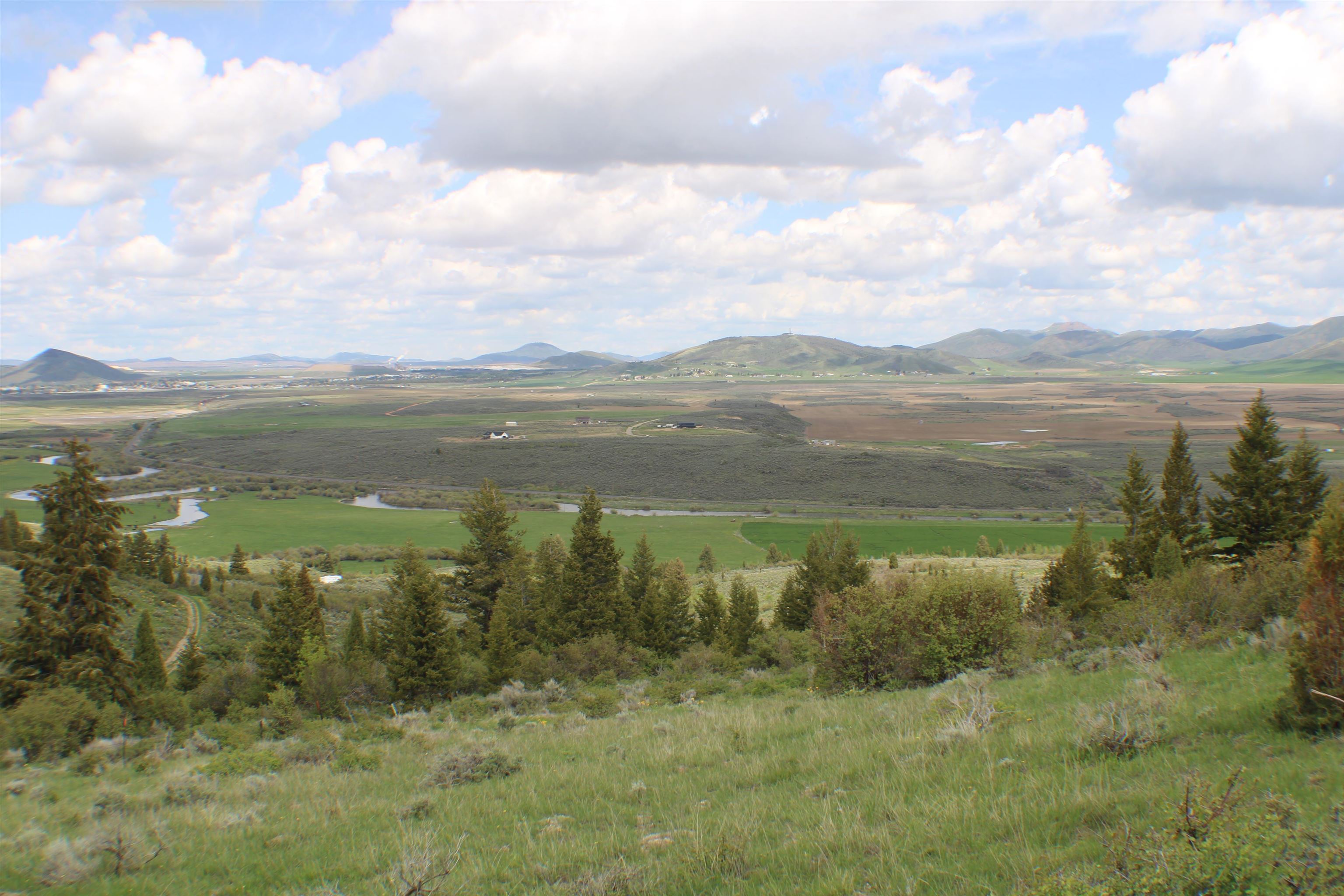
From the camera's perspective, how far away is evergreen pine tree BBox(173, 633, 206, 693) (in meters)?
28.0

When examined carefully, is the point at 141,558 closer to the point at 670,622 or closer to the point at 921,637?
the point at 670,622

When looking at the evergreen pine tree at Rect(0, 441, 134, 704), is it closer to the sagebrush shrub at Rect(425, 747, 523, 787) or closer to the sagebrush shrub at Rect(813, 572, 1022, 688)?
the sagebrush shrub at Rect(425, 747, 523, 787)

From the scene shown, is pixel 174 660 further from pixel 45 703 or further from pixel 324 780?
pixel 324 780

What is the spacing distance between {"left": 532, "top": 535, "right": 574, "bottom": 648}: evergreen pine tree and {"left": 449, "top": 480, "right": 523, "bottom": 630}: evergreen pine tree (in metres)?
1.79

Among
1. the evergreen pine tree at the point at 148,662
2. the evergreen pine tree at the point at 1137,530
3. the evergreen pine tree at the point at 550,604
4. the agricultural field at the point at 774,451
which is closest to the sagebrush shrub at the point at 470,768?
the evergreen pine tree at the point at 550,604

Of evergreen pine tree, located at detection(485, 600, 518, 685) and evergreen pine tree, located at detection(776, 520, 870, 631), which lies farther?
evergreen pine tree, located at detection(776, 520, 870, 631)

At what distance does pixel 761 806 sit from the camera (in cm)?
771

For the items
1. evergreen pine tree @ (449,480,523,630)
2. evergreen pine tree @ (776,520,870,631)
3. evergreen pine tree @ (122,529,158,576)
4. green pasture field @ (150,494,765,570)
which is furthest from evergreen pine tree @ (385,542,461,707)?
green pasture field @ (150,494,765,570)

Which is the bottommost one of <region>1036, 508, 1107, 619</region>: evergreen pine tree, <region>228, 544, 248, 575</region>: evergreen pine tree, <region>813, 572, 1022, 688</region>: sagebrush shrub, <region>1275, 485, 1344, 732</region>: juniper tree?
<region>228, 544, 248, 575</region>: evergreen pine tree

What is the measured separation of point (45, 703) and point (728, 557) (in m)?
53.1

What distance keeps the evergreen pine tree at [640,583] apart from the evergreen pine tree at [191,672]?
56.1 ft

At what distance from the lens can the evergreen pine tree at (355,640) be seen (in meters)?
28.3

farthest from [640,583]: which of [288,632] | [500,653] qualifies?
[288,632]

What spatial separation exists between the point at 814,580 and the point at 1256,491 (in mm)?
18171
